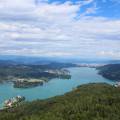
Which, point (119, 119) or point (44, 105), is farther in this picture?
point (44, 105)

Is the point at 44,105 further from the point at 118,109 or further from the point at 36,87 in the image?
the point at 36,87

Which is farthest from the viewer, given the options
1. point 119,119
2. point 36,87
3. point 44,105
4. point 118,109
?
point 36,87

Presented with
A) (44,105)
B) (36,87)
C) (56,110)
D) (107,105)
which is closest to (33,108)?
(44,105)

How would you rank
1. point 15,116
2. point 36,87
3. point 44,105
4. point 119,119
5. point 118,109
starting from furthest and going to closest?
point 36,87
point 44,105
point 15,116
point 118,109
point 119,119

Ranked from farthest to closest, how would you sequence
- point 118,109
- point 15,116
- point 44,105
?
1. point 44,105
2. point 15,116
3. point 118,109

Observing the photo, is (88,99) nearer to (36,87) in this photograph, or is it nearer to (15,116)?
(15,116)

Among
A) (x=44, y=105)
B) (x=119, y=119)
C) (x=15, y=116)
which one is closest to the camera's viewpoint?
(x=119, y=119)

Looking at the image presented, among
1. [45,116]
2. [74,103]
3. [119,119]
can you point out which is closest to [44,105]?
[74,103]

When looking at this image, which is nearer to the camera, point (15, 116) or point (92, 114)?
point (92, 114)
